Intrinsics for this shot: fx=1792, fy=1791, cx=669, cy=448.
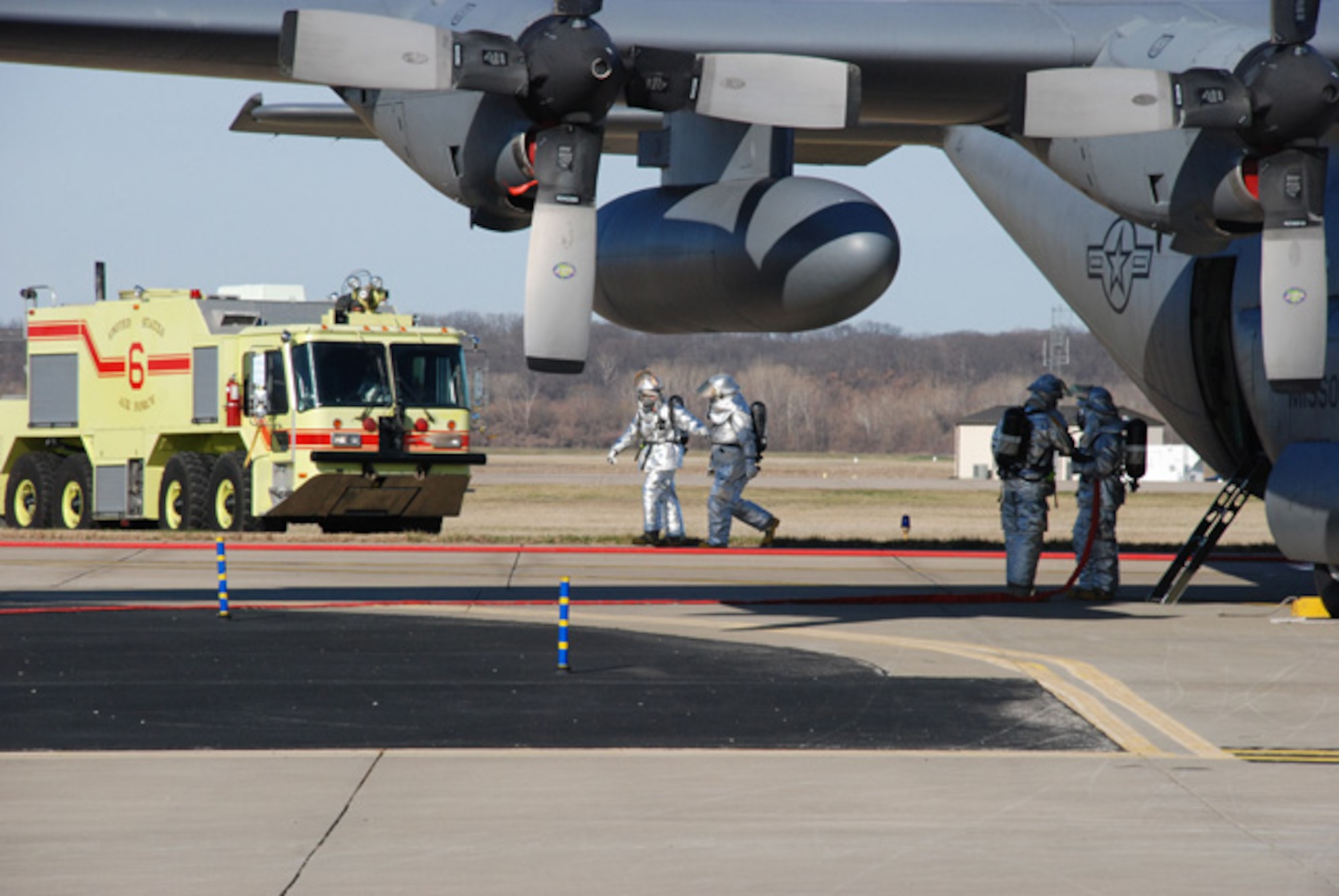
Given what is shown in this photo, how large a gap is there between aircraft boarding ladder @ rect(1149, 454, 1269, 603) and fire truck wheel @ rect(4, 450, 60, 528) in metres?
18.4

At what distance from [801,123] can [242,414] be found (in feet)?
47.4

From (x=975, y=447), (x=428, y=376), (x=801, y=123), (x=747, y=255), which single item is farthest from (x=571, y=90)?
(x=975, y=447)

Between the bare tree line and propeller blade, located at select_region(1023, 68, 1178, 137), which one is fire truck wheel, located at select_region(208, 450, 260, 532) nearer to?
propeller blade, located at select_region(1023, 68, 1178, 137)

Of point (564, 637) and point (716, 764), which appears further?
→ point (564, 637)

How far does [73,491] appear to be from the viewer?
27734 millimetres

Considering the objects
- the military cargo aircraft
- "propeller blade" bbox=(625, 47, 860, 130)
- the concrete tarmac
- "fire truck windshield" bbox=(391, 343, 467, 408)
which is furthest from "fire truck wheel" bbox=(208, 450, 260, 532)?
"propeller blade" bbox=(625, 47, 860, 130)

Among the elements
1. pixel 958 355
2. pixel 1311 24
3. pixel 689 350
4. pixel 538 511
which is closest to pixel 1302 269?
pixel 1311 24

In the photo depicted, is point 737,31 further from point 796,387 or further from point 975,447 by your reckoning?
point 796,387

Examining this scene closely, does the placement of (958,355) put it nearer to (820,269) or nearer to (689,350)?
(689,350)

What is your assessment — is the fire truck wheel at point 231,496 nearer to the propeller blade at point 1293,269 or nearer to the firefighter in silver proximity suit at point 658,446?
the firefighter in silver proximity suit at point 658,446

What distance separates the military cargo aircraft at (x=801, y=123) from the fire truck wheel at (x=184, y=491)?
1155 centimetres

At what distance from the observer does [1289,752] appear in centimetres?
832

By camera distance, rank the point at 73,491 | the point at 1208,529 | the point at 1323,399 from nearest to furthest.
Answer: the point at 1323,399 → the point at 1208,529 → the point at 73,491

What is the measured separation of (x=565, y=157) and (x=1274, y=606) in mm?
7896
